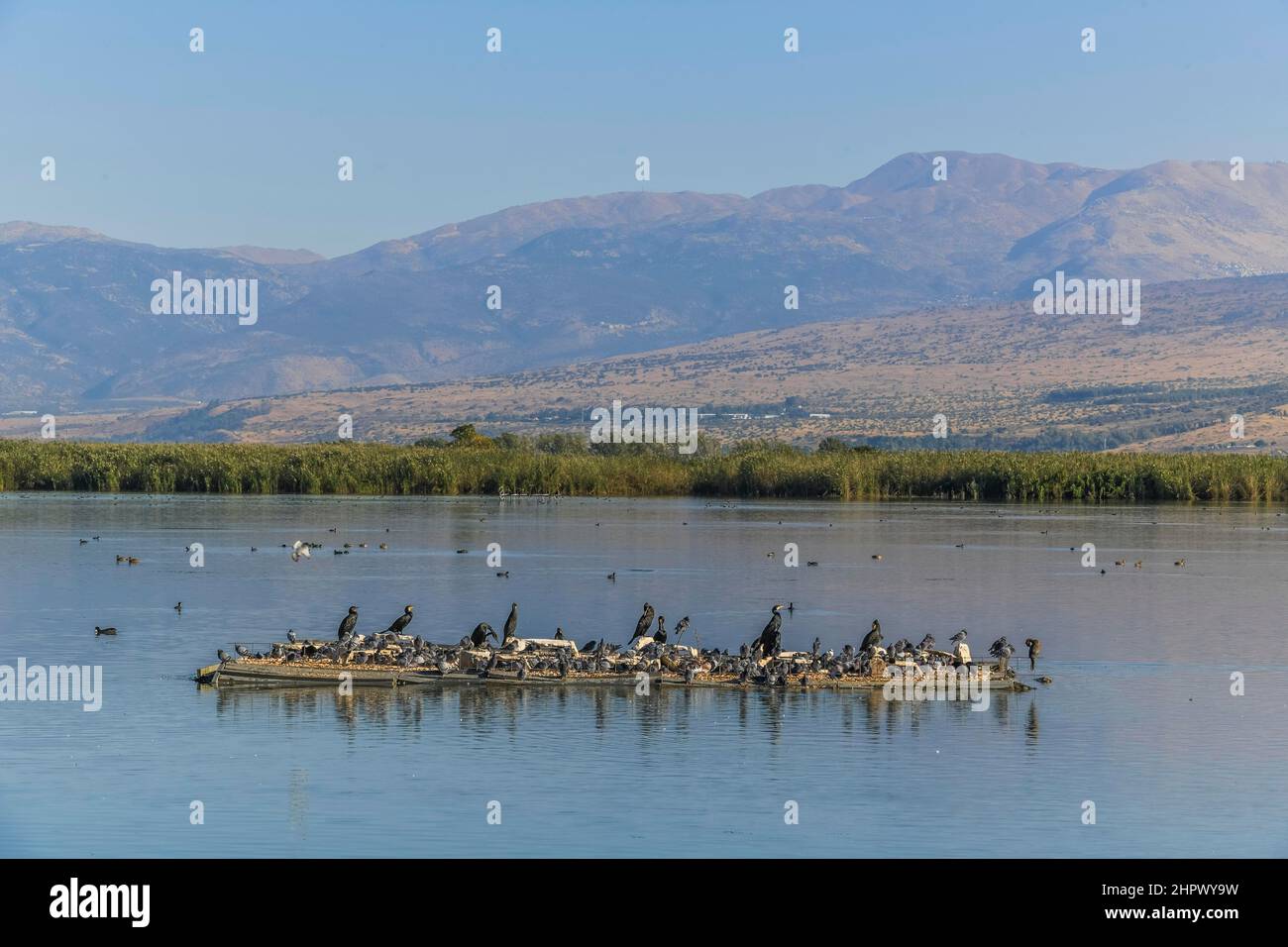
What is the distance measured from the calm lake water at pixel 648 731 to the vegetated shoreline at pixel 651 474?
99.4 ft

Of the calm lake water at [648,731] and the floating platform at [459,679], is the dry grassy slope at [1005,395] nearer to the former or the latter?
the calm lake water at [648,731]

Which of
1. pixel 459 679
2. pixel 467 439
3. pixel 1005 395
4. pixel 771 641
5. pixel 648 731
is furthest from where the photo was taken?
pixel 1005 395

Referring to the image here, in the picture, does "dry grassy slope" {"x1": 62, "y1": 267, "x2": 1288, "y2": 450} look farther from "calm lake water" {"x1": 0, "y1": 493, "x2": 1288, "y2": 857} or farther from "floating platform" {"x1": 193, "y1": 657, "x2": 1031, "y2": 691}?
"floating platform" {"x1": 193, "y1": 657, "x2": 1031, "y2": 691}

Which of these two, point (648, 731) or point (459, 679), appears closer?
point (648, 731)

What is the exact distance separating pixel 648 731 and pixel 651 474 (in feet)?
171

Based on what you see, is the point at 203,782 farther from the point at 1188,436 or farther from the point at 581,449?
the point at 1188,436

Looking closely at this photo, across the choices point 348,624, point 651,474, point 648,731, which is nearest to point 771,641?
point 648,731

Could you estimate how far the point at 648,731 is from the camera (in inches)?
777

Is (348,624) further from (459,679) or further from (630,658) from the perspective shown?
(630,658)
